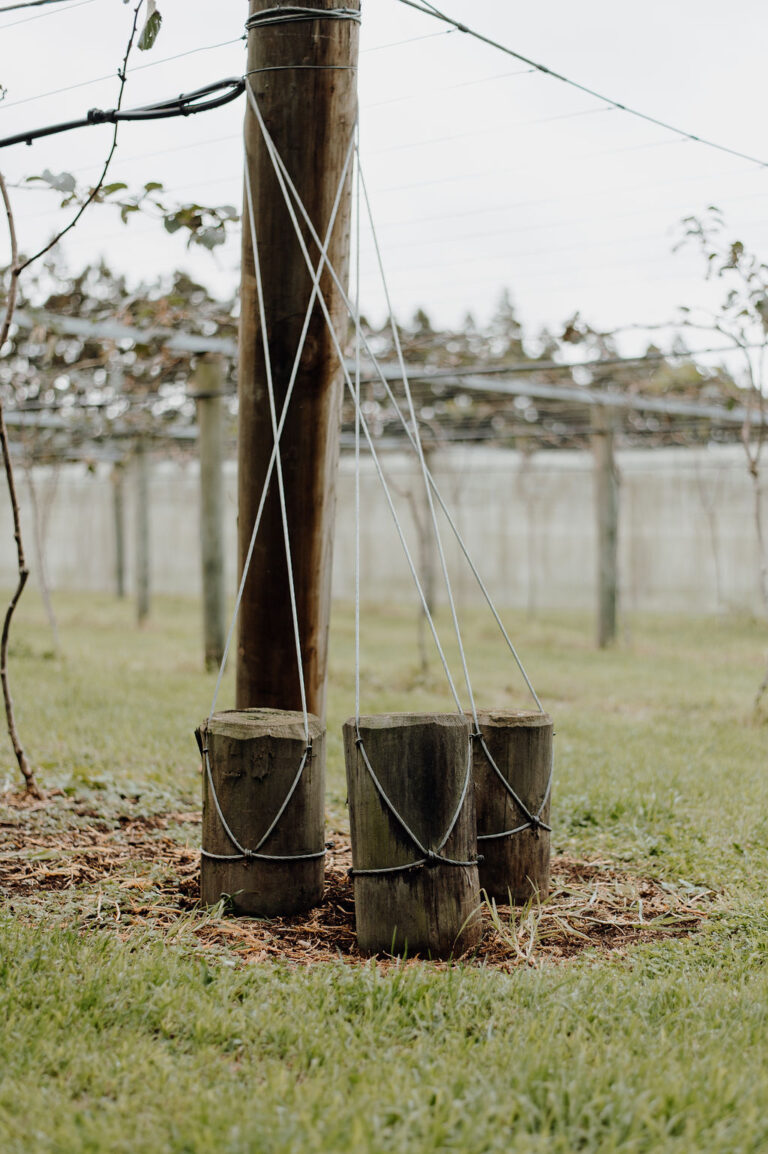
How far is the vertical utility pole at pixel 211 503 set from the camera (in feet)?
32.0

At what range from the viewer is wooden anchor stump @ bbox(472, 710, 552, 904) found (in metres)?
3.28

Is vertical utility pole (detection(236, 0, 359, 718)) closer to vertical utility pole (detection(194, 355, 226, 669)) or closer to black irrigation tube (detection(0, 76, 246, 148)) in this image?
black irrigation tube (detection(0, 76, 246, 148))

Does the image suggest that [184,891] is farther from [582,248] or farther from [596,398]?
[596,398]

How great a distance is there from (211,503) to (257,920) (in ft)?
24.0

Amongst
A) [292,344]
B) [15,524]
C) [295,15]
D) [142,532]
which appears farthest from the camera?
[142,532]

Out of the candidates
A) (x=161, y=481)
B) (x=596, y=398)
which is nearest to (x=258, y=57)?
(x=596, y=398)

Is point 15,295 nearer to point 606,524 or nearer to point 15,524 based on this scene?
point 15,524

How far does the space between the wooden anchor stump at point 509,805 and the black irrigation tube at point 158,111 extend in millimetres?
2240

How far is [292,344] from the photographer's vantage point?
363 cm

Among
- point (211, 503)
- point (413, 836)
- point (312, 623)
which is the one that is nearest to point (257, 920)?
point (413, 836)

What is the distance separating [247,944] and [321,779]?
1.73 ft

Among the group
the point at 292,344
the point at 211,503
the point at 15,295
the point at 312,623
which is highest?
the point at 15,295

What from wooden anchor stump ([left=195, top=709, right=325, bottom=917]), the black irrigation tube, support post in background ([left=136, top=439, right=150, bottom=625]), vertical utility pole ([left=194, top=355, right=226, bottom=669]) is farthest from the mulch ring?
support post in background ([left=136, top=439, right=150, bottom=625])

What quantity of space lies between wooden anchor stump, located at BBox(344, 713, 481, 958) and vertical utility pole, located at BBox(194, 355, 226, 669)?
22.4 ft
